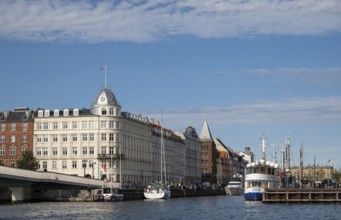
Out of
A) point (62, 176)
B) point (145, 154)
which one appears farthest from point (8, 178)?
point (145, 154)

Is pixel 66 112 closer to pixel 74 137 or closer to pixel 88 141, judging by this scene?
pixel 74 137

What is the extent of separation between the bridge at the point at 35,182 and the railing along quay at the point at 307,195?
1587 inches

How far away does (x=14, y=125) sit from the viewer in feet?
577

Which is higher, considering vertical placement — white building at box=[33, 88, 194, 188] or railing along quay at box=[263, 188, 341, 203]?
white building at box=[33, 88, 194, 188]

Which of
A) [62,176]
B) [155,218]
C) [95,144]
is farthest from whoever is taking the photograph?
[95,144]

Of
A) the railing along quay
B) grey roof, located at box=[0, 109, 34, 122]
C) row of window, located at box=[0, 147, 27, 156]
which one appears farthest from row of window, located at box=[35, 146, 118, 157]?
the railing along quay

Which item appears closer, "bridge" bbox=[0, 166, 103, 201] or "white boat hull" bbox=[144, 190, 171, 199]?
"bridge" bbox=[0, 166, 103, 201]

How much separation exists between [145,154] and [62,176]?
2300 inches

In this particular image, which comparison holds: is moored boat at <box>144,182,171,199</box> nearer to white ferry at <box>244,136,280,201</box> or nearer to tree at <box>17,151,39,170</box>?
white ferry at <box>244,136,280,201</box>

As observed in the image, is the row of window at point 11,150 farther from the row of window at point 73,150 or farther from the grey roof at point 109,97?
the grey roof at point 109,97

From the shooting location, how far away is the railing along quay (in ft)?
392

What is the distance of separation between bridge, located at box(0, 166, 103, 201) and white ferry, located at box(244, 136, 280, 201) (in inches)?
1208

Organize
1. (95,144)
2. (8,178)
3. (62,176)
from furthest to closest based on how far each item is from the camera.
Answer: (95,144), (62,176), (8,178)

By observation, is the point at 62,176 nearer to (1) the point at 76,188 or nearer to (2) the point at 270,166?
(1) the point at 76,188
